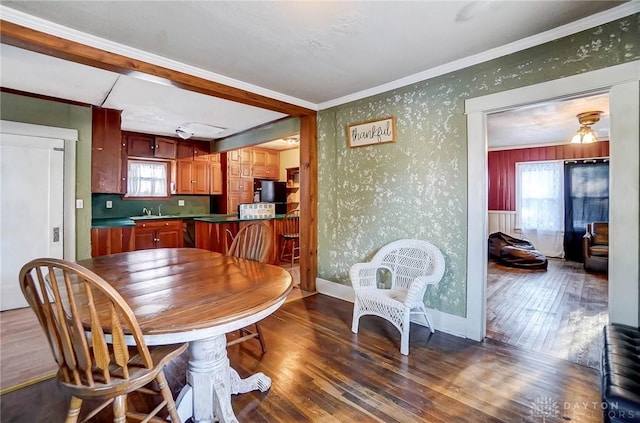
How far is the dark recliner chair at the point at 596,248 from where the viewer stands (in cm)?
477

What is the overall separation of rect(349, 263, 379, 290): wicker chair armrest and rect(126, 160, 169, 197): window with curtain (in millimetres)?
4592

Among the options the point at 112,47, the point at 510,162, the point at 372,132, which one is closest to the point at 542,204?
the point at 510,162

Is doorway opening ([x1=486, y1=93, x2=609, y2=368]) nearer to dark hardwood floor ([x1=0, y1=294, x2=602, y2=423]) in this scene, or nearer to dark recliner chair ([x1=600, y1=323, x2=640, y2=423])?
dark hardwood floor ([x1=0, y1=294, x2=602, y2=423])

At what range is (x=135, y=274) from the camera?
185cm

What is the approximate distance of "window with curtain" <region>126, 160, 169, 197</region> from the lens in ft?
18.2

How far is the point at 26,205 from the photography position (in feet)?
10.7

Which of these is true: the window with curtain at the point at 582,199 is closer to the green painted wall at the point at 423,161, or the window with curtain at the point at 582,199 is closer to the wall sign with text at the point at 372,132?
the green painted wall at the point at 423,161

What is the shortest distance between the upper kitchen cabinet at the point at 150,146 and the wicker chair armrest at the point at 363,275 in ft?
15.0

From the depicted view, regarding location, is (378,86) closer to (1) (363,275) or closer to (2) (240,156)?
(1) (363,275)

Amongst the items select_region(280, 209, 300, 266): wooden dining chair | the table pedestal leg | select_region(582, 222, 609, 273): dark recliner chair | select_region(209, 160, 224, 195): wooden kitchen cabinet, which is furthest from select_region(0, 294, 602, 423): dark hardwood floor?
select_region(209, 160, 224, 195): wooden kitchen cabinet

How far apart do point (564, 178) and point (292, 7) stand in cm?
646

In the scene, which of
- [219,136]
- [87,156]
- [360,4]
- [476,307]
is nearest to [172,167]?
[219,136]

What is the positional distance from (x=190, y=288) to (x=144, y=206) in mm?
4951

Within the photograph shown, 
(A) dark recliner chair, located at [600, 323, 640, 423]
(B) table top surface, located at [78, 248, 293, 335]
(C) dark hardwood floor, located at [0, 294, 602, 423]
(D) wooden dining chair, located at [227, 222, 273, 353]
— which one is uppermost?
(D) wooden dining chair, located at [227, 222, 273, 353]
